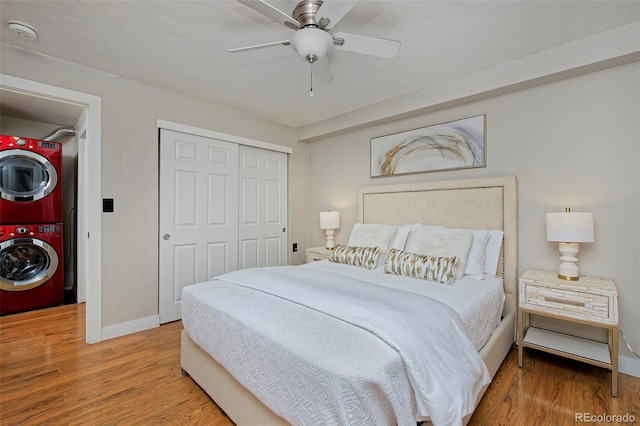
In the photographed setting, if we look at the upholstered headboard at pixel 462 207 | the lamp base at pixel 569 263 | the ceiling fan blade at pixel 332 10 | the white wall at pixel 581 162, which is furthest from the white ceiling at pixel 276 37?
the lamp base at pixel 569 263

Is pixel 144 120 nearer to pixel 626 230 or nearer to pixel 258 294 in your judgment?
pixel 258 294

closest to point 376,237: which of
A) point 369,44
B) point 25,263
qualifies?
point 369,44

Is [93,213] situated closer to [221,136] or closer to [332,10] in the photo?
[221,136]

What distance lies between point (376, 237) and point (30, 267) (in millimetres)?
4049

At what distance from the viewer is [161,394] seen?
1.85 meters

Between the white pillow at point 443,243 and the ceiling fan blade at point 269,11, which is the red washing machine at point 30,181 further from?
the white pillow at point 443,243

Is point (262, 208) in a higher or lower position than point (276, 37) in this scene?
lower

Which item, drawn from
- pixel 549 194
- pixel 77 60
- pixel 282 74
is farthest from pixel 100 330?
pixel 549 194

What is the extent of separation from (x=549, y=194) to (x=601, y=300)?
905 mm

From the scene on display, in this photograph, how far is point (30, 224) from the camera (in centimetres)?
333

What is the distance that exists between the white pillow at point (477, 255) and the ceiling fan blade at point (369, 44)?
67.1 inches

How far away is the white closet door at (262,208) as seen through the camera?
378 centimetres

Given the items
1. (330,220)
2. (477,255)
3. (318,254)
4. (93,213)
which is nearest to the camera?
(477,255)

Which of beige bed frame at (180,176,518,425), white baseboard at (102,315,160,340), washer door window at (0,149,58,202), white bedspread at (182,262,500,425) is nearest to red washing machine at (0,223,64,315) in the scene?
washer door window at (0,149,58,202)
